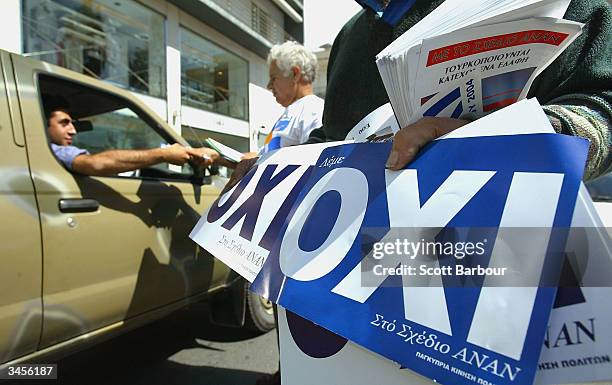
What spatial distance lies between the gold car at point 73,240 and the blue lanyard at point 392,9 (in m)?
1.47

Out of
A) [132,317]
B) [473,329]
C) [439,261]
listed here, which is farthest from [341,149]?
[132,317]

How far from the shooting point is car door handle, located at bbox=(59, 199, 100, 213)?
1638mm

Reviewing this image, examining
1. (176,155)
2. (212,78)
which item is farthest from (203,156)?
(212,78)

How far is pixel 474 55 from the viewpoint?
25.7 inches

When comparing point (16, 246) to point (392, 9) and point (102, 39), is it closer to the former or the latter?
point (392, 9)

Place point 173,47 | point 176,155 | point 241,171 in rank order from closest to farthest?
1. point 241,171
2. point 176,155
3. point 173,47

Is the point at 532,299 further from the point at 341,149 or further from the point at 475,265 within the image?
the point at 341,149

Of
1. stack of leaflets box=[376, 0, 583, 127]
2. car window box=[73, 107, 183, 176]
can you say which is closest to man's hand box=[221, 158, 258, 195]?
stack of leaflets box=[376, 0, 583, 127]

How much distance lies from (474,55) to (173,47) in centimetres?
1047

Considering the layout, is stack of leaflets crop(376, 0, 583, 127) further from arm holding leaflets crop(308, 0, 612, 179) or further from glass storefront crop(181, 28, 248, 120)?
glass storefront crop(181, 28, 248, 120)

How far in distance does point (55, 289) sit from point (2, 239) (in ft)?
0.96

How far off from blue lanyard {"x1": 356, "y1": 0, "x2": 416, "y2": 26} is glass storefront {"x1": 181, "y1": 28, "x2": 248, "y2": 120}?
379 inches

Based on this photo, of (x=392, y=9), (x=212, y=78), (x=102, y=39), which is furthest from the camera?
(x=212, y=78)

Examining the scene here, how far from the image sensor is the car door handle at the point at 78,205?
1.64m
